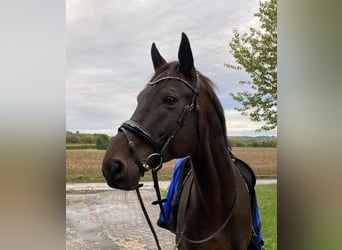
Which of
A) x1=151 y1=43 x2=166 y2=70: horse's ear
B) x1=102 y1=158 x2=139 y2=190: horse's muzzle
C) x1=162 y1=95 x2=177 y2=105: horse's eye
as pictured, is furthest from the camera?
x1=151 y1=43 x2=166 y2=70: horse's ear

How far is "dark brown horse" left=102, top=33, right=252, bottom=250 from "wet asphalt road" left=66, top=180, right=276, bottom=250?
3051mm

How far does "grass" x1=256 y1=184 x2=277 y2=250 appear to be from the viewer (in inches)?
177

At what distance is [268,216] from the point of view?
571 centimetres

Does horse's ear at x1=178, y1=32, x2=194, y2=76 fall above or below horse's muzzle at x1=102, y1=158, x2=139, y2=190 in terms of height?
above

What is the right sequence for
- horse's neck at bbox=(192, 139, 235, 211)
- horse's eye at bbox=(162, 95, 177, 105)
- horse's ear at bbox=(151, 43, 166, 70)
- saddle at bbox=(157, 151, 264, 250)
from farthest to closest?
saddle at bbox=(157, 151, 264, 250) < horse's ear at bbox=(151, 43, 166, 70) < horse's neck at bbox=(192, 139, 235, 211) < horse's eye at bbox=(162, 95, 177, 105)

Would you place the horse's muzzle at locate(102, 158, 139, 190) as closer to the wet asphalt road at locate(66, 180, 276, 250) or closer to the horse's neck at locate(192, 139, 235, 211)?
the horse's neck at locate(192, 139, 235, 211)

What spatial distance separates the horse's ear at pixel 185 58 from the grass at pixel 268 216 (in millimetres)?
3466

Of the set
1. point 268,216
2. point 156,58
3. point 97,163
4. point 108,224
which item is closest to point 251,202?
point 156,58

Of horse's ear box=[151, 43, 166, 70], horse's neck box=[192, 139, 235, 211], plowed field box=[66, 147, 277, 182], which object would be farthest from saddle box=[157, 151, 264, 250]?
plowed field box=[66, 147, 277, 182]

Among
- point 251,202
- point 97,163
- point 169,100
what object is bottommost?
point 97,163

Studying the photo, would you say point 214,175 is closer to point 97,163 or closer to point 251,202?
point 251,202

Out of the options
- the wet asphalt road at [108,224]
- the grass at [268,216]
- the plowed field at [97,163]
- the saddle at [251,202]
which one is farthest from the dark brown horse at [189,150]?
the plowed field at [97,163]

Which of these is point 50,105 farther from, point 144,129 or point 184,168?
point 184,168

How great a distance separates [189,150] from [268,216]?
4675mm
